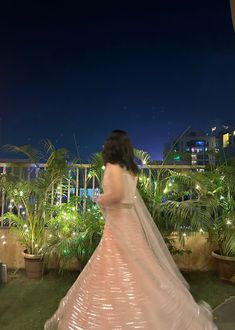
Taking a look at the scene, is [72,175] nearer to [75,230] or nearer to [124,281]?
[75,230]

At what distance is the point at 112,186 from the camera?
2.32 m

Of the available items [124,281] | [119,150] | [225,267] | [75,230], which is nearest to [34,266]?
[75,230]

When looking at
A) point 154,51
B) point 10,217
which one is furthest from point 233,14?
point 154,51

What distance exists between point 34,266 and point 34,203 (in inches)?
30.9

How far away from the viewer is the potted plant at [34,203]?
3928 mm

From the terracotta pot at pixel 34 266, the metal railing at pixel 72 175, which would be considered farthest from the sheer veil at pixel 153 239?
the terracotta pot at pixel 34 266

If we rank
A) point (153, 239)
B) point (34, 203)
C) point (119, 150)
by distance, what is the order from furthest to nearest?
point (34, 203) → point (153, 239) → point (119, 150)

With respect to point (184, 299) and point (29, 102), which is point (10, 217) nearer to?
point (184, 299)

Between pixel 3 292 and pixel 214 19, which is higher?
pixel 214 19

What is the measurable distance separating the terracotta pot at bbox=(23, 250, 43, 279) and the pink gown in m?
1.48

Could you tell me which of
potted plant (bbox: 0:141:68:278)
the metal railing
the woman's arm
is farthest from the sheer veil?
potted plant (bbox: 0:141:68:278)

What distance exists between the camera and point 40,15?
1028 centimetres

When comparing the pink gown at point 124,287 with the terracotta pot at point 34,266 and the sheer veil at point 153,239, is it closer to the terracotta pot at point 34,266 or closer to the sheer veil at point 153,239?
the sheer veil at point 153,239

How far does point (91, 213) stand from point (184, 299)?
5.80 feet
